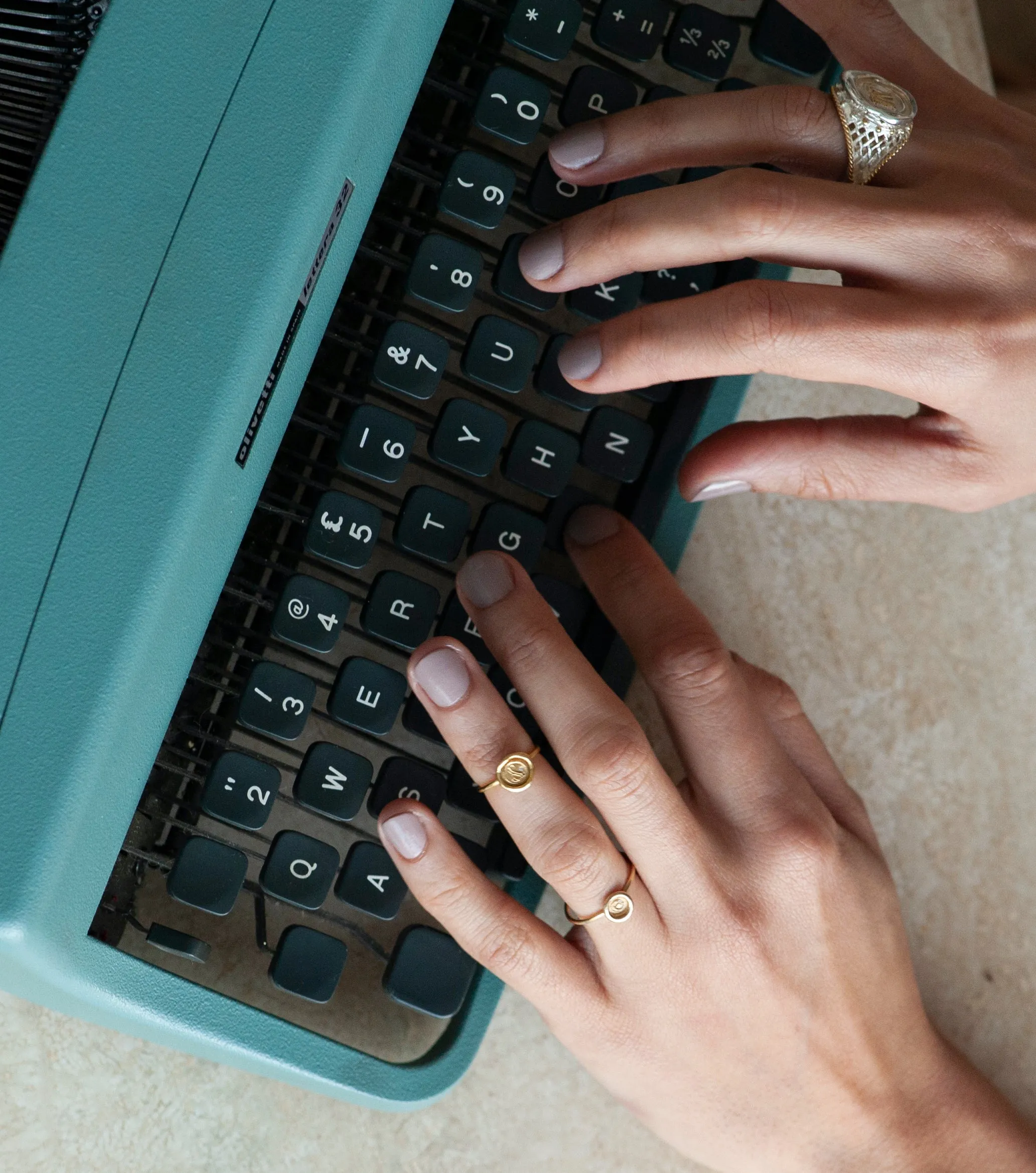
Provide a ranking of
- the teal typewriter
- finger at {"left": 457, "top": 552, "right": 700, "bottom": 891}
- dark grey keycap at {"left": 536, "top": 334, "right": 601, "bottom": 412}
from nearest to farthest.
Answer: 1. the teal typewriter
2. finger at {"left": 457, "top": 552, "right": 700, "bottom": 891}
3. dark grey keycap at {"left": 536, "top": 334, "right": 601, "bottom": 412}

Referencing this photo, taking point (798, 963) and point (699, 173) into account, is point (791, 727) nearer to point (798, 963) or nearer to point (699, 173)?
point (798, 963)

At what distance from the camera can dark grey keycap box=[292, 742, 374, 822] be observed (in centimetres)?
80

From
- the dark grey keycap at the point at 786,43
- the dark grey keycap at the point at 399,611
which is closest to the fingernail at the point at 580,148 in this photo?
the dark grey keycap at the point at 786,43

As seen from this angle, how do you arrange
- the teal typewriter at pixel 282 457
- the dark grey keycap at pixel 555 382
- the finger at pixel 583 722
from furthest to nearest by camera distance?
the dark grey keycap at pixel 555 382, the finger at pixel 583 722, the teal typewriter at pixel 282 457

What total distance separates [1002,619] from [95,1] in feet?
3.04

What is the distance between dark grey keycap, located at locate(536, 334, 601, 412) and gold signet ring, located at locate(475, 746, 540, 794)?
11.1 inches

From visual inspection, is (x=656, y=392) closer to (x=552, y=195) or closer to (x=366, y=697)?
(x=552, y=195)

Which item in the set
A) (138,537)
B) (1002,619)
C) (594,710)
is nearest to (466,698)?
(594,710)

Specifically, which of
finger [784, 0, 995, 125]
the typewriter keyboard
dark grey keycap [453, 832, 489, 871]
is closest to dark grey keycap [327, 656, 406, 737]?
the typewriter keyboard

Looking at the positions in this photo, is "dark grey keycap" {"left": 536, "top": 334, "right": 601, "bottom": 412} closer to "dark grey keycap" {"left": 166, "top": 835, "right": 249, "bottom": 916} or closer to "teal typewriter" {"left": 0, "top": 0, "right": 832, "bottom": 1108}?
"teal typewriter" {"left": 0, "top": 0, "right": 832, "bottom": 1108}

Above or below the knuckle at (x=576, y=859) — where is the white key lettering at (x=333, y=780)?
below

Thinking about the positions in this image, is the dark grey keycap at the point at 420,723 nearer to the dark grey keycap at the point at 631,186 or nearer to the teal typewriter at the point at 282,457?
the teal typewriter at the point at 282,457

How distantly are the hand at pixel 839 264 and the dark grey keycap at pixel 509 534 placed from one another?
4.7 inches

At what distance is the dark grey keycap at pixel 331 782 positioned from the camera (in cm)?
80
